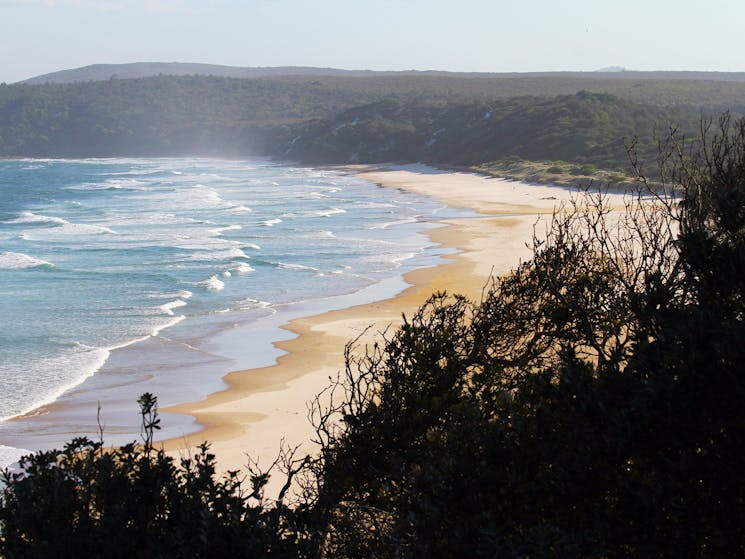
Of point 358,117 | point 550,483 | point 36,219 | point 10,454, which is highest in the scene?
point 358,117

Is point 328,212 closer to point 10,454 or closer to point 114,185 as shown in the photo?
point 114,185

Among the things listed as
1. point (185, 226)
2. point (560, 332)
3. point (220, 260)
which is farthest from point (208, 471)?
point (185, 226)

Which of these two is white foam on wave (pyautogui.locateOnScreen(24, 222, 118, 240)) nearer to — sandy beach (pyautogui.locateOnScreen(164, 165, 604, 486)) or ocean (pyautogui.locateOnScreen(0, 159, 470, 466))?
ocean (pyautogui.locateOnScreen(0, 159, 470, 466))

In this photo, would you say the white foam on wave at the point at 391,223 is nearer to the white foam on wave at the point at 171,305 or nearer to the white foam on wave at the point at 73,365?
the white foam on wave at the point at 171,305

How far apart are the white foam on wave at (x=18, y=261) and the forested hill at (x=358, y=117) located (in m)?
38.9

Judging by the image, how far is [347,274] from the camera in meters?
26.1

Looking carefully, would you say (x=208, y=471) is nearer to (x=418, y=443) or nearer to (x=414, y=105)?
(x=418, y=443)

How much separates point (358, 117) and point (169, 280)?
77.4 meters

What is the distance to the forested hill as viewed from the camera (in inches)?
2894

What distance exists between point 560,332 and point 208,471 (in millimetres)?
4186

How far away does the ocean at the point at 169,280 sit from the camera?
1600 centimetres

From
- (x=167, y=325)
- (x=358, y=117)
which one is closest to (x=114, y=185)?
(x=358, y=117)

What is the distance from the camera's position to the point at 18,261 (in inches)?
1167

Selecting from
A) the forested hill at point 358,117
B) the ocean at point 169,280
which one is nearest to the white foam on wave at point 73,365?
the ocean at point 169,280
